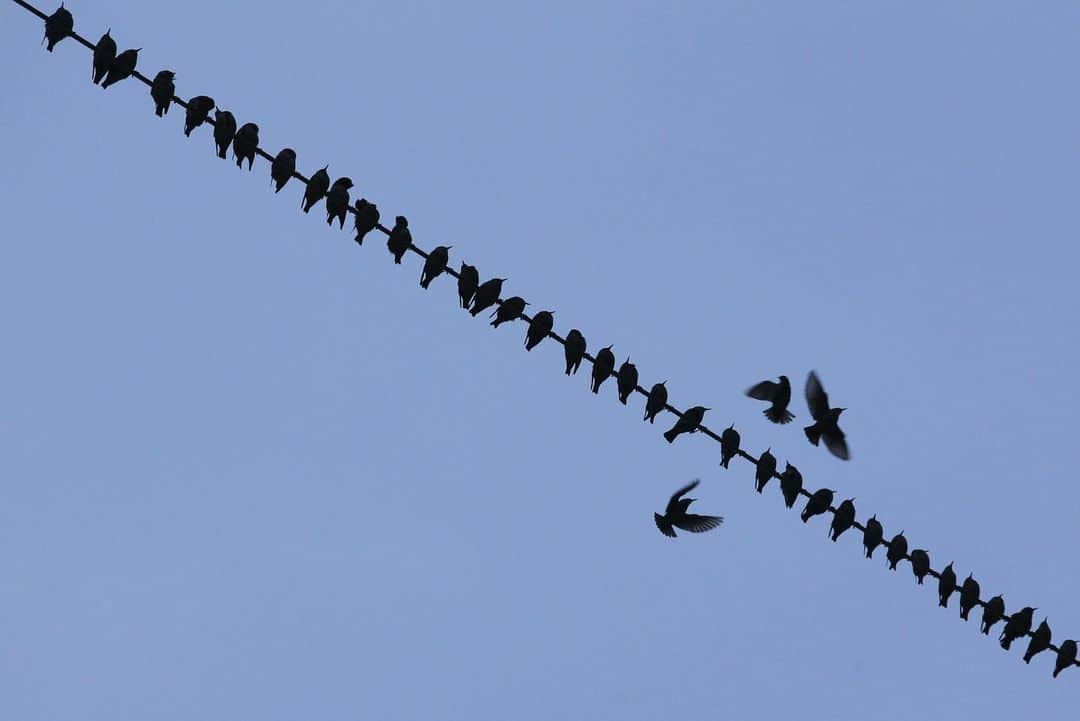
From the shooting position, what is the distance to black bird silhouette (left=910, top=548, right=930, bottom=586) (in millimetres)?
14359

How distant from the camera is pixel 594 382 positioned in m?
13.5

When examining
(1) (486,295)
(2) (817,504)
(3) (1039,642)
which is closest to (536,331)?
(1) (486,295)

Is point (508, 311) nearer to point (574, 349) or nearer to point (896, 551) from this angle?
point (574, 349)

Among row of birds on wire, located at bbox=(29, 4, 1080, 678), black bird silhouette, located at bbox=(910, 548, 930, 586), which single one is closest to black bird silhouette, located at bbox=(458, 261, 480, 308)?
row of birds on wire, located at bbox=(29, 4, 1080, 678)

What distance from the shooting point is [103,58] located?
1133 centimetres

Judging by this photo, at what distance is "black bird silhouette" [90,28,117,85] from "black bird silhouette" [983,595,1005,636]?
893cm

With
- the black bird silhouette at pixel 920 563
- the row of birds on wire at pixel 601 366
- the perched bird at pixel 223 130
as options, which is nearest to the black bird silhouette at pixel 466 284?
the row of birds on wire at pixel 601 366

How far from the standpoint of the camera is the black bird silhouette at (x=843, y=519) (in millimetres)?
14039

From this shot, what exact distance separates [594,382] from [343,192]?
259 centimetres

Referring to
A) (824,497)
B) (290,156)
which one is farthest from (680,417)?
(290,156)

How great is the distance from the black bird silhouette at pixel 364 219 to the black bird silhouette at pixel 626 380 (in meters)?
2.49

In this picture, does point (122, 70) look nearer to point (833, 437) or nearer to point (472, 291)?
point (472, 291)

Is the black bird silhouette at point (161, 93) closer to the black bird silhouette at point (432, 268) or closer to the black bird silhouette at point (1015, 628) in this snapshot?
the black bird silhouette at point (432, 268)

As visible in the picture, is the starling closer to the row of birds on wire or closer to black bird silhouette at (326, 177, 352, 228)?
the row of birds on wire
